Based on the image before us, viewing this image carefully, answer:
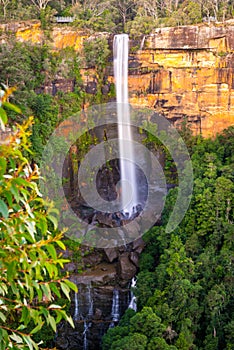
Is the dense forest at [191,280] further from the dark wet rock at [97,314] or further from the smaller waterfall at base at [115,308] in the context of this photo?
the dark wet rock at [97,314]

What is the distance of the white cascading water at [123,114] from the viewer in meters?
18.4

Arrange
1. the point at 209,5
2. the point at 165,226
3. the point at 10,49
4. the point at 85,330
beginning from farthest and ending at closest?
1. the point at 209,5
2. the point at 10,49
3. the point at 165,226
4. the point at 85,330

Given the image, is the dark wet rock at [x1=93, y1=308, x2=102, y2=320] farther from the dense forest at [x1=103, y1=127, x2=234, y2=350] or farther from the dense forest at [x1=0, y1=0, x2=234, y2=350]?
the dense forest at [x1=103, y1=127, x2=234, y2=350]

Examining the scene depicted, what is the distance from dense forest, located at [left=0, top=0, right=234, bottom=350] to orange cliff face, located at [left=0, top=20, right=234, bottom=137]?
0.56m

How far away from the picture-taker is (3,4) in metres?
21.7

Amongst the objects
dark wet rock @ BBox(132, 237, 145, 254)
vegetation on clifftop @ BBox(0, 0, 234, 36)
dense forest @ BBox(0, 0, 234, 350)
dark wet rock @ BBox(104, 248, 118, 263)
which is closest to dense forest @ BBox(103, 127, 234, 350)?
dense forest @ BBox(0, 0, 234, 350)

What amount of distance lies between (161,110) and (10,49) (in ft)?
20.3

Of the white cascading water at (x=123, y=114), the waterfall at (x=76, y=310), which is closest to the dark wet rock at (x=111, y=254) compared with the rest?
the waterfall at (x=76, y=310)

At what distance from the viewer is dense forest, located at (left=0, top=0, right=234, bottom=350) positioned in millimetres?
1947

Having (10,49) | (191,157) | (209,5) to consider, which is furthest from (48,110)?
(209,5)

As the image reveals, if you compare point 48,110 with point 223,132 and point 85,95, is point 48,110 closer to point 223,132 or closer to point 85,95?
point 85,95

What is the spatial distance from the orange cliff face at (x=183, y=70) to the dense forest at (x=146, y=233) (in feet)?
1.83

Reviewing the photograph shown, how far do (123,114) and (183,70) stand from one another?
2.90 meters

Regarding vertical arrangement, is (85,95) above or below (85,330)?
above
